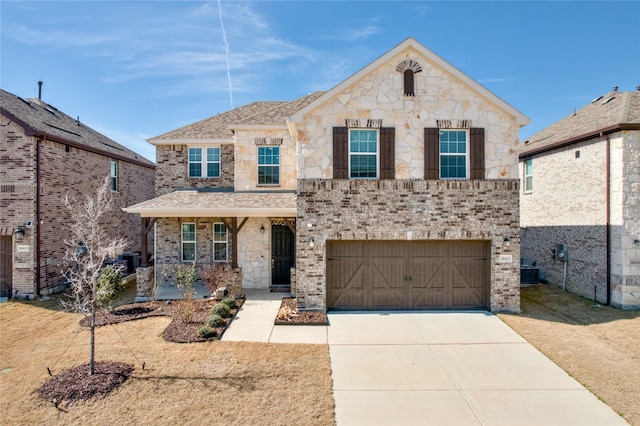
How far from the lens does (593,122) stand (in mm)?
12812

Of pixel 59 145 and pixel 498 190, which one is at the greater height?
pixel 59 145

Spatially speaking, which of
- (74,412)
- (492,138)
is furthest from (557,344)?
(74,412)

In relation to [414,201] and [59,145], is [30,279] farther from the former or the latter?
[414,201]

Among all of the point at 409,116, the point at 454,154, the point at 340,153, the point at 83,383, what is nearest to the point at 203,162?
the point at 340,153

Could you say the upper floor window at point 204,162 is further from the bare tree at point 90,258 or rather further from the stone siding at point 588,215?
the stone siding at point 588,215

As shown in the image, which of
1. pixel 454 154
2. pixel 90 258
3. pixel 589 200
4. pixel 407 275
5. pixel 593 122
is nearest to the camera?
pixel 90 258

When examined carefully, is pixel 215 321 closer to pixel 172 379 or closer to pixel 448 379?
pixel 172 379

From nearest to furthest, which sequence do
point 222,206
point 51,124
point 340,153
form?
point 340,153, point 222,206, point 51,124

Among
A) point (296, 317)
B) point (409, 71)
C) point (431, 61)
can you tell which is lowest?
point (296, 317)

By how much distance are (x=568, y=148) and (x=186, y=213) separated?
1462 cm

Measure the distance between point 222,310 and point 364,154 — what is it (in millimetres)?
6151

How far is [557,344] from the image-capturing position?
8242mm

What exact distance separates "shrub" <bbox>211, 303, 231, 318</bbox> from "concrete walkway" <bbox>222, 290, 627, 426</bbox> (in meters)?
0.37

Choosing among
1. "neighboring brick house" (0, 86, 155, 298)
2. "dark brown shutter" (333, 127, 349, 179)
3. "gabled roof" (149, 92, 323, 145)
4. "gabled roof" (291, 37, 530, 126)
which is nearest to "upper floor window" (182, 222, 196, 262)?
"gabled roof" (149, 92, 323, 145)
